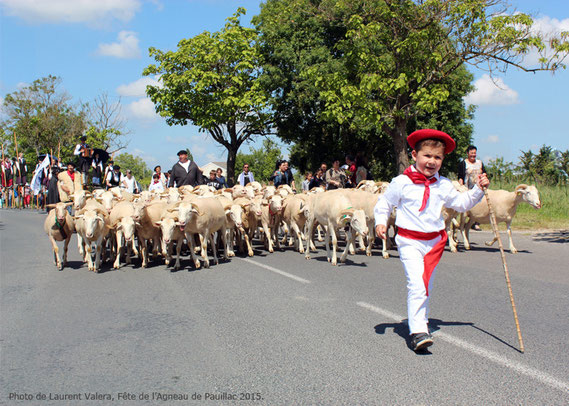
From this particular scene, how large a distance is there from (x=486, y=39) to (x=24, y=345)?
17586 mm

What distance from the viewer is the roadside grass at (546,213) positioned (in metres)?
17.3

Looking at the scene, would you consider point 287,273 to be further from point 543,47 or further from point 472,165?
point 543,47

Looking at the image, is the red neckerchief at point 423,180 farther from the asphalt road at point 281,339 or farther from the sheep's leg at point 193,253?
the sheep's leg at point 193,253

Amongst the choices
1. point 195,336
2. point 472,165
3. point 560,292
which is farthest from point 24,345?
point 472,165

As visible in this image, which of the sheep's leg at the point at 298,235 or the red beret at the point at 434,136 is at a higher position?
the red beret at the point at 434,136

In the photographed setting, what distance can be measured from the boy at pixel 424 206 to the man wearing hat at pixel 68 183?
10.3 meters

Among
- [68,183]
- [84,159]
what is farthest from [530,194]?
[84,159]

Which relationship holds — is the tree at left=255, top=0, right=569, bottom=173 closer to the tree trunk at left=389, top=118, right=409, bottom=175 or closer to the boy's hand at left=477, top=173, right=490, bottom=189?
the tree trunk at left=389, top=118, right=409, bottom=175

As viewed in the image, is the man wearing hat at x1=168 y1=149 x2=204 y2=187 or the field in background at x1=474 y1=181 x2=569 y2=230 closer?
the man wearing hat at x1=168 y1=149 x2=204 y2=187

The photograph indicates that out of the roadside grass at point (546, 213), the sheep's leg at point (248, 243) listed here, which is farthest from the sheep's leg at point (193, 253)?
the roadside grass at point (546, 213)

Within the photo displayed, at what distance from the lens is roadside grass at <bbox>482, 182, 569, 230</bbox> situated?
56.6 feet

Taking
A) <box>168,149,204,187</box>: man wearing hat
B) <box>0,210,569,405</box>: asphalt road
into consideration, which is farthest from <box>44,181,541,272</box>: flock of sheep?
<box>0,210,569,405</box>: asphalt road

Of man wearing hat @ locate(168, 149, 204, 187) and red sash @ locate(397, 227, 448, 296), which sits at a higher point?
man wearing hat @ locate(168, 149, 204, 187)

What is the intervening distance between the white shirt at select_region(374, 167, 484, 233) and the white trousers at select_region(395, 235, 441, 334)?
0.15 meters
